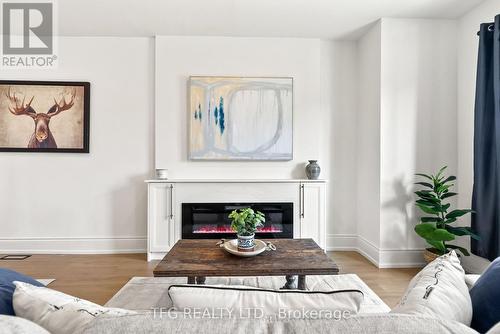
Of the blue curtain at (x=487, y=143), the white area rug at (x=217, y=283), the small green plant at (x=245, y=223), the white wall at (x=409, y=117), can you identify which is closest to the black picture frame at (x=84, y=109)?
the white area rug at (x=217, y=283)

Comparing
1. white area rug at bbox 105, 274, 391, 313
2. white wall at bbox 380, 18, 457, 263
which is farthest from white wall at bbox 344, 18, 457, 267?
white area rug at bbox 105, 274, 391, 313

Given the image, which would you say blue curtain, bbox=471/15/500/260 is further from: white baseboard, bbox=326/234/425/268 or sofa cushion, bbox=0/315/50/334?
sofa cushion, bbox=0/315/50/334

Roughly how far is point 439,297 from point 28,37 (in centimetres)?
482

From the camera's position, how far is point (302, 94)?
392 cm

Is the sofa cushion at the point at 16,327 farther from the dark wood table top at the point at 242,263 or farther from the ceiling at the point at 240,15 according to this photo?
the ceiling at the point at 240,15

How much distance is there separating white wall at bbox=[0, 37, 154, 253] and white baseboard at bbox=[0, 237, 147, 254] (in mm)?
12

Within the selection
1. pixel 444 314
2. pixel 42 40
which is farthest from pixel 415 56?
pixel 42 40

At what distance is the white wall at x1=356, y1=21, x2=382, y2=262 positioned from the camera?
11.4 ft

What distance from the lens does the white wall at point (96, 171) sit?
3.85 meters

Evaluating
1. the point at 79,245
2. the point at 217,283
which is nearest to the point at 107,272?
the point at 79,245

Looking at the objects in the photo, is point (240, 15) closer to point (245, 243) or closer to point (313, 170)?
point (313, 170)

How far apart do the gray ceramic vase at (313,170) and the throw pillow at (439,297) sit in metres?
2.79

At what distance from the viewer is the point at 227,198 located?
368cm

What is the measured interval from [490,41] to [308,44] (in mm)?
1905
